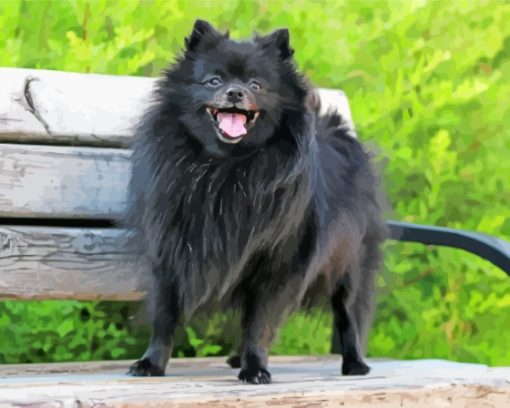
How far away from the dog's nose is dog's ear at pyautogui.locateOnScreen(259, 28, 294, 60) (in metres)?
0.18

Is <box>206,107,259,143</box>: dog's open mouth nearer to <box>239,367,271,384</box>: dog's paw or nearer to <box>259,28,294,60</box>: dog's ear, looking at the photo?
<box>259,28,294,60</box>: dog's ear

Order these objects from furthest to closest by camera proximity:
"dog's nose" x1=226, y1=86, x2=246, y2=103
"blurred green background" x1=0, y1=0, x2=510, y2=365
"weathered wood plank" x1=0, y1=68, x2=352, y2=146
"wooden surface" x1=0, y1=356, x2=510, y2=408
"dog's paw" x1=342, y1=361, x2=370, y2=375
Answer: "blurred green background" x1=0, y1=0, x2=510, y2=365 → "weathered wood plank" x1=0, y1=68, x2=352, y2=146 → "dog's paw" x1=342, y1=361, x2=370, y2=375 → "dog's nose" x1=226, y1=86, x2=246, y2=103 → "wooden surface" x1=0, y1=356, x2=510, y2=408

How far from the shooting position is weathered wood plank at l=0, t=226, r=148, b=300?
77.5 inches

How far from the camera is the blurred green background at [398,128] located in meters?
2.59

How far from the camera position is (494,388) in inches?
62.7

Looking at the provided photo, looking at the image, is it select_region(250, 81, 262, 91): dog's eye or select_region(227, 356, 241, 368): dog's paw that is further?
select_region(227, 356, 241, 368): dog's paw

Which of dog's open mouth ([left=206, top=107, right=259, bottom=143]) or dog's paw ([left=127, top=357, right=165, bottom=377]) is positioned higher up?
dog's open mouth ([left=206, top=107, right=259, bottom=143])

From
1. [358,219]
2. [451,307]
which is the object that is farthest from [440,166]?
[358,219]

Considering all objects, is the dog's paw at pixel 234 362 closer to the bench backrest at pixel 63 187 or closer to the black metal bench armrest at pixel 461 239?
the bench backrest at pixel 63 187

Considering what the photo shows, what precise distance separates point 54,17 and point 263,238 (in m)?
1.24

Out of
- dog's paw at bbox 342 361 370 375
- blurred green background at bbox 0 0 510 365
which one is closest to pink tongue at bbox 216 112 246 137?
dog's paw at bbox 342 361 370 375

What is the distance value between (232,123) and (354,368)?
633mm

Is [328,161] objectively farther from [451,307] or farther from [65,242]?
[451,307]

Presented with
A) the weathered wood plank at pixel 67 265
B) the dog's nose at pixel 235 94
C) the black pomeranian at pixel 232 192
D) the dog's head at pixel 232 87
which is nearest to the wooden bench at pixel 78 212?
the weathered wood plank at pixel 67 265
